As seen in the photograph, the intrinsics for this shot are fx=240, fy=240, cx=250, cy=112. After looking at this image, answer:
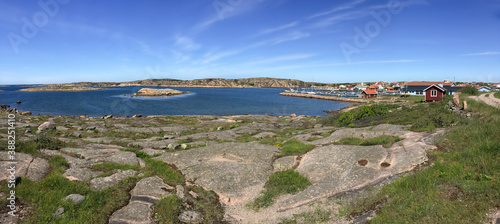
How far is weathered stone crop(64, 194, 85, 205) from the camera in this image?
10.0 meters

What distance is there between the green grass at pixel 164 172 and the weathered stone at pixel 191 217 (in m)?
3.24

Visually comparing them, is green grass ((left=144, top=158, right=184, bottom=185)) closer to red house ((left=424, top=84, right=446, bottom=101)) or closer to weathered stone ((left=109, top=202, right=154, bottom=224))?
weathered stone ((left=109, top=202, right=154, bottom=224))

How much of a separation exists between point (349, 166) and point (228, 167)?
701 centimetres

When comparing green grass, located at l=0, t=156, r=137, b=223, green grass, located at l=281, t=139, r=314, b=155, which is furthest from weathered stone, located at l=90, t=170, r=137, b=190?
green grass, located at l=281, t=139, r=314, b=155

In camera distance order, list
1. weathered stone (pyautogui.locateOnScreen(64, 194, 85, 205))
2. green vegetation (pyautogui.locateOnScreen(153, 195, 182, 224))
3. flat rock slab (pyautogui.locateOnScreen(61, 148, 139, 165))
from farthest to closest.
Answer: flat rock slab (pyautogui.locateOnScreen(61, 148, 139, 165)), weathered stone (pyautogui.locateOnScreen(64, 194, 85, 205)), green vegetation (pyautogui.locateOnScreen(153, 195, 182, 224))

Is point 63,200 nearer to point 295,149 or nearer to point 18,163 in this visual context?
point 18,163

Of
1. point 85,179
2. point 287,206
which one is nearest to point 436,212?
point 287,206

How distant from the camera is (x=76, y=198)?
33.4ft

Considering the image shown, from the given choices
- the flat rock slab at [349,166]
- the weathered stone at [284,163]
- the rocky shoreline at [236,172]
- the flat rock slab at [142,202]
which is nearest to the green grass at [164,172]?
the rocky shoreline at [236,172]

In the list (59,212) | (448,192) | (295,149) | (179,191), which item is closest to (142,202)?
(179,191)

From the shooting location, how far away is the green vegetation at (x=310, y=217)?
9.33 metres

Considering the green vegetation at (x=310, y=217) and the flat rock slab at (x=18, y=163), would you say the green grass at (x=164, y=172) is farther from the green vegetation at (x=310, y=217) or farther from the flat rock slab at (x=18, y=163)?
the green vegetation at (x=310, y=217)

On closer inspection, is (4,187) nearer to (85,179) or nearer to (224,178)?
(85,179)

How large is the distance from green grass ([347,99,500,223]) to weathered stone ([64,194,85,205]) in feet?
36.4
